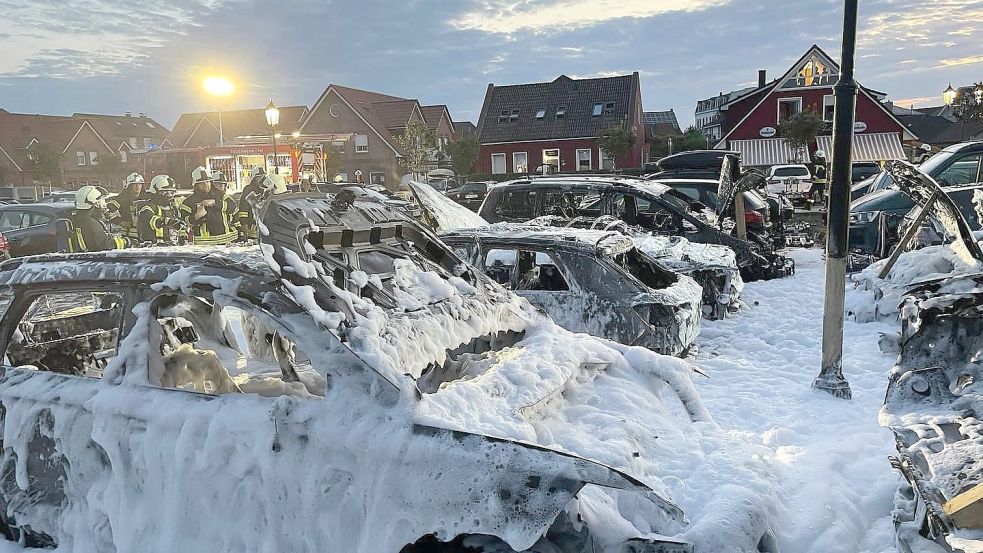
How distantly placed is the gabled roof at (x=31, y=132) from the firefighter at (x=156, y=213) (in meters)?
52.9

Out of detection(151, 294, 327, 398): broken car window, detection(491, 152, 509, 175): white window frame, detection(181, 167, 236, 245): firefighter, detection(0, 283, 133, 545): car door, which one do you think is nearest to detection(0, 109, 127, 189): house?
detection(491, 152, 509, 175): white window frame

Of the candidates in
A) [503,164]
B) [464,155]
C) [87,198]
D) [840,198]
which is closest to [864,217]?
[840,198]

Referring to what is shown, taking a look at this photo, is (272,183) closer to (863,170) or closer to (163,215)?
(163,215)

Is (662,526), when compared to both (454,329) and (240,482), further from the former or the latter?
(240,482)

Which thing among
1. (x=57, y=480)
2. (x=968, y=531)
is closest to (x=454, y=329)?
(x=57, y=480)

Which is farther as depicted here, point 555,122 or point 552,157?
point 555,122

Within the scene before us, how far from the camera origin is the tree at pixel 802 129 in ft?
111

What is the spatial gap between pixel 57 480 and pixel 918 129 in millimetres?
65909

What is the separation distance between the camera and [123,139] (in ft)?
209

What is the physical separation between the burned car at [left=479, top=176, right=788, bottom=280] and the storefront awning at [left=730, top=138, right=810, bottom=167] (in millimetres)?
28450

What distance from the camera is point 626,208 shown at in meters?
10.1

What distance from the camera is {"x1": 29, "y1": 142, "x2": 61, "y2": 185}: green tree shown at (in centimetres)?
5312

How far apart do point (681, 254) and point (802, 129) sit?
98.6ft

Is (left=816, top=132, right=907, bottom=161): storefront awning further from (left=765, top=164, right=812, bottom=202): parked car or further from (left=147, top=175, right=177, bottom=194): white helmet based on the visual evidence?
(left=147, top=175, right=177, bottom=194): white helmet
